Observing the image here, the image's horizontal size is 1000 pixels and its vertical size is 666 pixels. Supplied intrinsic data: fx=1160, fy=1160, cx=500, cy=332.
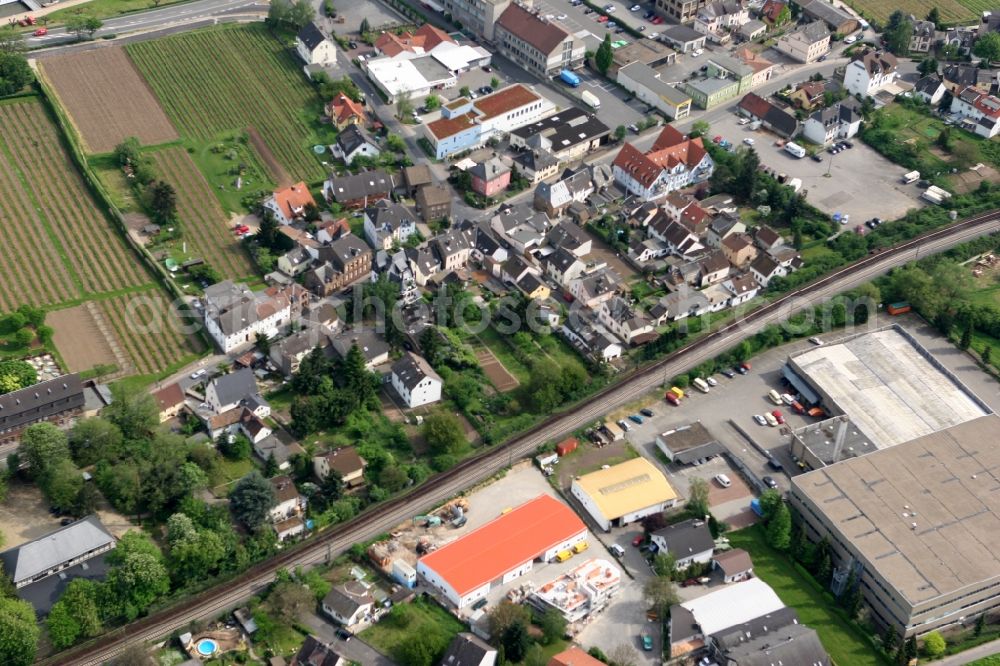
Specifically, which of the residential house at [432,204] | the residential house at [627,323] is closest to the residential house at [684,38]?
the residential house at [432,204]

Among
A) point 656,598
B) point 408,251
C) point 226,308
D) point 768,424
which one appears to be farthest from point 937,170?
point 226,308

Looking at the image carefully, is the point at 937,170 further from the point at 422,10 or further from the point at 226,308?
the point at 226,308

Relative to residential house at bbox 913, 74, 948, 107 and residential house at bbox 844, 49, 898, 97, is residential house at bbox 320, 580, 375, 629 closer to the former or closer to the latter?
residential house at bbox 844, 49, 898, 97

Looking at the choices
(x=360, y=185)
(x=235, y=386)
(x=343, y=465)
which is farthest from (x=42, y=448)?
(x=360, y=185)

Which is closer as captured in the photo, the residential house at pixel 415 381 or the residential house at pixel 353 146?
the residential house at pixel 415 381

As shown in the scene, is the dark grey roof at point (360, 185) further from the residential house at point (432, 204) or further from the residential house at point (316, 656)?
the residential house at point (316, 656)

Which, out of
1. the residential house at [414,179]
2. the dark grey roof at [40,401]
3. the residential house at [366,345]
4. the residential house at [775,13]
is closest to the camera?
the dark grey roof at [40,401]

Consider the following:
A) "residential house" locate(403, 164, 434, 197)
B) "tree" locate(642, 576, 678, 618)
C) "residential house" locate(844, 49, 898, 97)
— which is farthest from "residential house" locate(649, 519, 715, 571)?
"residential house" locate(844, 49, 898, 97)
